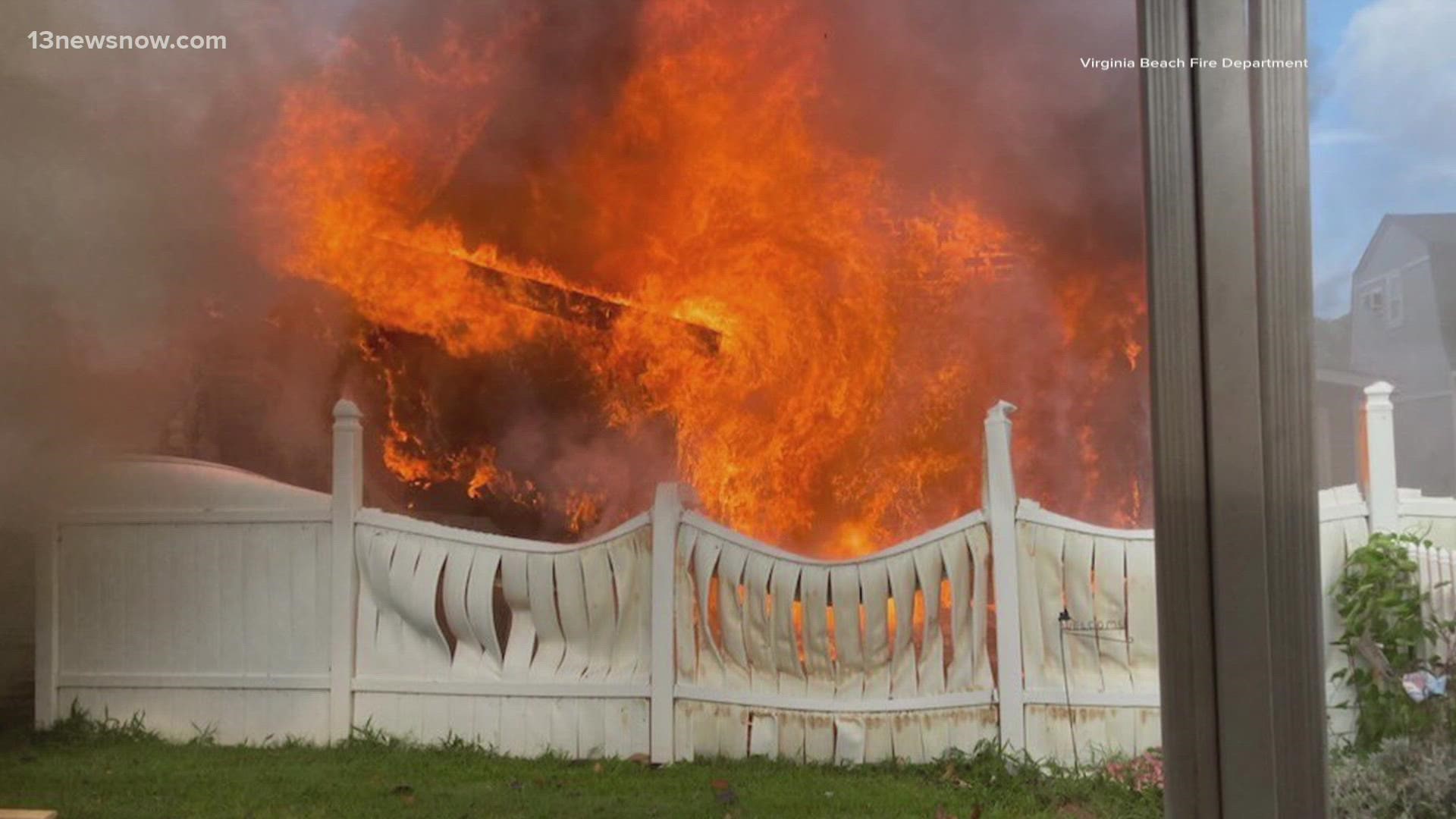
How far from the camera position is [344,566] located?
377 centimetres

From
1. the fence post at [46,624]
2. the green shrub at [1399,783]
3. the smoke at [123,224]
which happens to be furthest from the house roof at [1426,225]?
the fence post at [46,624]

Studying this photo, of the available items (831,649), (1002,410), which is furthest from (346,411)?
(1002,410)

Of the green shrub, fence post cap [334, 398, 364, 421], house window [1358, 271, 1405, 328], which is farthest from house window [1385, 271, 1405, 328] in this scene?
fence post cap [334, 398, 364, 421]

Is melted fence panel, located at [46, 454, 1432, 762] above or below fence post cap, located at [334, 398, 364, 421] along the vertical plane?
below

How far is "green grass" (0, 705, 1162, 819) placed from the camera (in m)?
3.65

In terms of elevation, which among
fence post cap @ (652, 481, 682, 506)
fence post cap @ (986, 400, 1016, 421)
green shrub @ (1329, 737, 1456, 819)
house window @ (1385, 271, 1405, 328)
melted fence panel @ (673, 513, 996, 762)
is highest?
house window @ (1385, 271, 1405, 328)

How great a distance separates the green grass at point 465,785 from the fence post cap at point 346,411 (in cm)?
103

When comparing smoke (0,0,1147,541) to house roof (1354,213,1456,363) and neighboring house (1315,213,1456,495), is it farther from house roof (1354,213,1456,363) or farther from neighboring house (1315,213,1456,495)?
house roof (1354,213,1456,363)

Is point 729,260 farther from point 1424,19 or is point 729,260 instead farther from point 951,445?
point 1424,19

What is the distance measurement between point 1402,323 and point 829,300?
1784 millimetres

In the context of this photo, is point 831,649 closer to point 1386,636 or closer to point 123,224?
point 1386,636

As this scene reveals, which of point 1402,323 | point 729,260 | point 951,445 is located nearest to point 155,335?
point 729,260

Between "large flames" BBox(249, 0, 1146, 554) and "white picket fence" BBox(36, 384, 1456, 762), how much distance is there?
0.52 ft

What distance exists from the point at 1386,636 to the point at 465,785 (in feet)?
9.50
